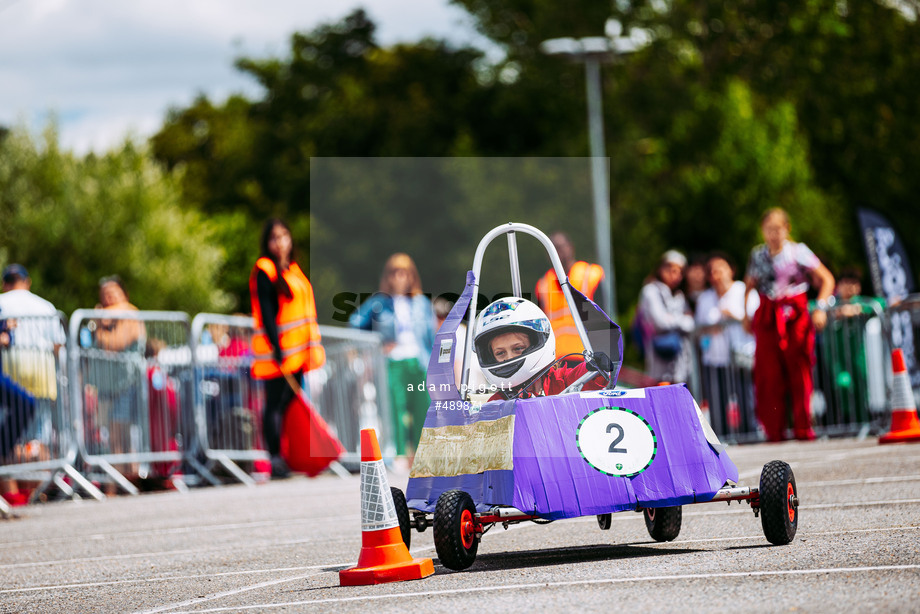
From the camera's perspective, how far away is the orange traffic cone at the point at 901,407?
13.5 meters

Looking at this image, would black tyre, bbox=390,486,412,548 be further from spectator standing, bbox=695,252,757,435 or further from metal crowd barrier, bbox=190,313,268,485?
spectator standing, bbox=695,252,757,435

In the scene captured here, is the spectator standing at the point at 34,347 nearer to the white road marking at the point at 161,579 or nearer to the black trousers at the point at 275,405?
the black trousers at the point at 275,405

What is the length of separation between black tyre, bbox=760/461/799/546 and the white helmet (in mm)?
1297

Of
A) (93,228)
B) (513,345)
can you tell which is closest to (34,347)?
(513,345)

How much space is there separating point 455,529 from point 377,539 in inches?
14.7

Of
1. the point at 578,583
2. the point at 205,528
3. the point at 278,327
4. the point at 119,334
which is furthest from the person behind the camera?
the point at 119,334

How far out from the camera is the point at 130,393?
15.3m

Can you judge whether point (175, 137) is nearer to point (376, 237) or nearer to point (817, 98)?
point (817, 98)

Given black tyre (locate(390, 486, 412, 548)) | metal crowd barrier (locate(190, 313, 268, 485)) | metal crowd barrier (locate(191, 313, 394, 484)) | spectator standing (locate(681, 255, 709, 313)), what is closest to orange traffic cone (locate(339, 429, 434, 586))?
black tyre (locate(390, 486, 412, 548))

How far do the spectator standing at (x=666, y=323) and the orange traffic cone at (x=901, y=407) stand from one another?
3288mm

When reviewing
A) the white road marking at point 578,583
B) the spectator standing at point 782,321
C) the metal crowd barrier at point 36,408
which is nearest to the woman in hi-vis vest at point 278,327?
the metal crowd barrier at point 36,408

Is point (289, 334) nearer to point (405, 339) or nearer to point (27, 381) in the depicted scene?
point (405, 339)

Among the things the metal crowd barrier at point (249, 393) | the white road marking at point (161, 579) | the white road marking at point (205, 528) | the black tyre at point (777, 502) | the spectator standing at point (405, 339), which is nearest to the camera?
the black tyre at point (777, 502)

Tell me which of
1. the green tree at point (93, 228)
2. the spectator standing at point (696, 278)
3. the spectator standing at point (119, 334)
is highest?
the green tree at point (93, 228)
